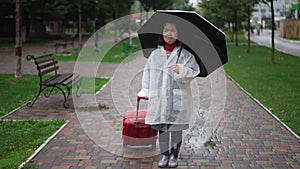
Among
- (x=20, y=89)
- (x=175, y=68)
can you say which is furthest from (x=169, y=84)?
(x=20, y=89)

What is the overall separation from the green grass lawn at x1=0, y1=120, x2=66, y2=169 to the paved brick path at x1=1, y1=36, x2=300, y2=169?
0.59 ft

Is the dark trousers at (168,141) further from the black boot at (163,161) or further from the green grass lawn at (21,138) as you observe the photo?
the green grass lawn at (21,138)

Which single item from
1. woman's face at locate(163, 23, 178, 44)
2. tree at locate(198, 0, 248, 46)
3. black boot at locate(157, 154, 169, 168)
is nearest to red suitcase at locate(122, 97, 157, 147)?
black boot at locate(157, 154, 169, 168)

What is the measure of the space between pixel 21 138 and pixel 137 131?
1850 mm

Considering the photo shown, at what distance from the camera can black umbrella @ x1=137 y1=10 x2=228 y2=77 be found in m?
4.64

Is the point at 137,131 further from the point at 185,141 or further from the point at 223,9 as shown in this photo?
the point at 223,9

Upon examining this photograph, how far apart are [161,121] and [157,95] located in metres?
0.30

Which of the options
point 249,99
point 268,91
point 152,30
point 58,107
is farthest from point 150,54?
point 268,91

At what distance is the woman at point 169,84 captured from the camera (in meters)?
4.65

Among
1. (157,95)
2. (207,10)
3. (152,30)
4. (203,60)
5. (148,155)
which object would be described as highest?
(207,10)

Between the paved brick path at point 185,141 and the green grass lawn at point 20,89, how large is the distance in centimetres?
41

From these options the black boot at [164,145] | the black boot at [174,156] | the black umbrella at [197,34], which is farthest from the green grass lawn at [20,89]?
the black umbrella at [197,34]

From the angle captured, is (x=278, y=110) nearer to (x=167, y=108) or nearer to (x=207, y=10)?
(x=167, y=108)

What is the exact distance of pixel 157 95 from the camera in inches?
185
